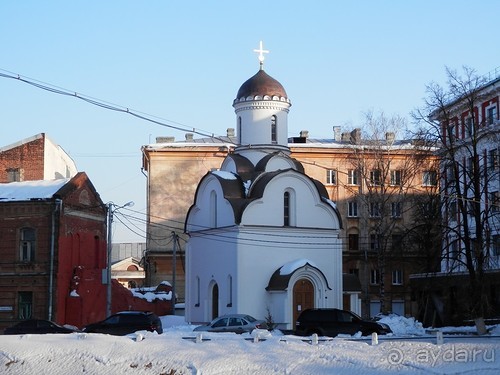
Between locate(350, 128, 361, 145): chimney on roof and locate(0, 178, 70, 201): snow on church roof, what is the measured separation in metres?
18.4

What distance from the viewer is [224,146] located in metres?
67.3

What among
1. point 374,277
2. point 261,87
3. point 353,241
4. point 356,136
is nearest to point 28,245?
point 261,87

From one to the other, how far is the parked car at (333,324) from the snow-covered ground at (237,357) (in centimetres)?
922

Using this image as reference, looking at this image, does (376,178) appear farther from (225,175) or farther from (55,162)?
(55,162)

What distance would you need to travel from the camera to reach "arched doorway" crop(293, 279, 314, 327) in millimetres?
A: 41719

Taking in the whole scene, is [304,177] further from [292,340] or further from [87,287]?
[292,340]

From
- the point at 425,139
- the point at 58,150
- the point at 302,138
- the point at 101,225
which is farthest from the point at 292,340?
the point at 302,138

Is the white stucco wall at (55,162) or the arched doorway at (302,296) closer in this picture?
the arched doorway at (302,296)

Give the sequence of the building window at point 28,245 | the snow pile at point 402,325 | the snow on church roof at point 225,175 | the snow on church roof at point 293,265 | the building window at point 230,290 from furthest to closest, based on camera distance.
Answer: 1. the building window at point 28,245
2. the snow on church roof at point 225,175
3. the building window at point 230,290
4. the snow on church roof at point 293,265
5. the snow pile at point 402,325

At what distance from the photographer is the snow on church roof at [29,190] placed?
4512 centimetres

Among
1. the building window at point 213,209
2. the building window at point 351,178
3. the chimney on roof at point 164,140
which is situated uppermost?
the chimney on roof at point 164,140

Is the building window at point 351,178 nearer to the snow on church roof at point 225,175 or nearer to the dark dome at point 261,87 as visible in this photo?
the dark dome at point 261,87

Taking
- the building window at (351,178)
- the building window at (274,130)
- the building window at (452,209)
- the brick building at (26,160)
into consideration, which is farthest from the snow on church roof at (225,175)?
the building window at (351,178)

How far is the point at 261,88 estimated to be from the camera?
46094 millimetres
